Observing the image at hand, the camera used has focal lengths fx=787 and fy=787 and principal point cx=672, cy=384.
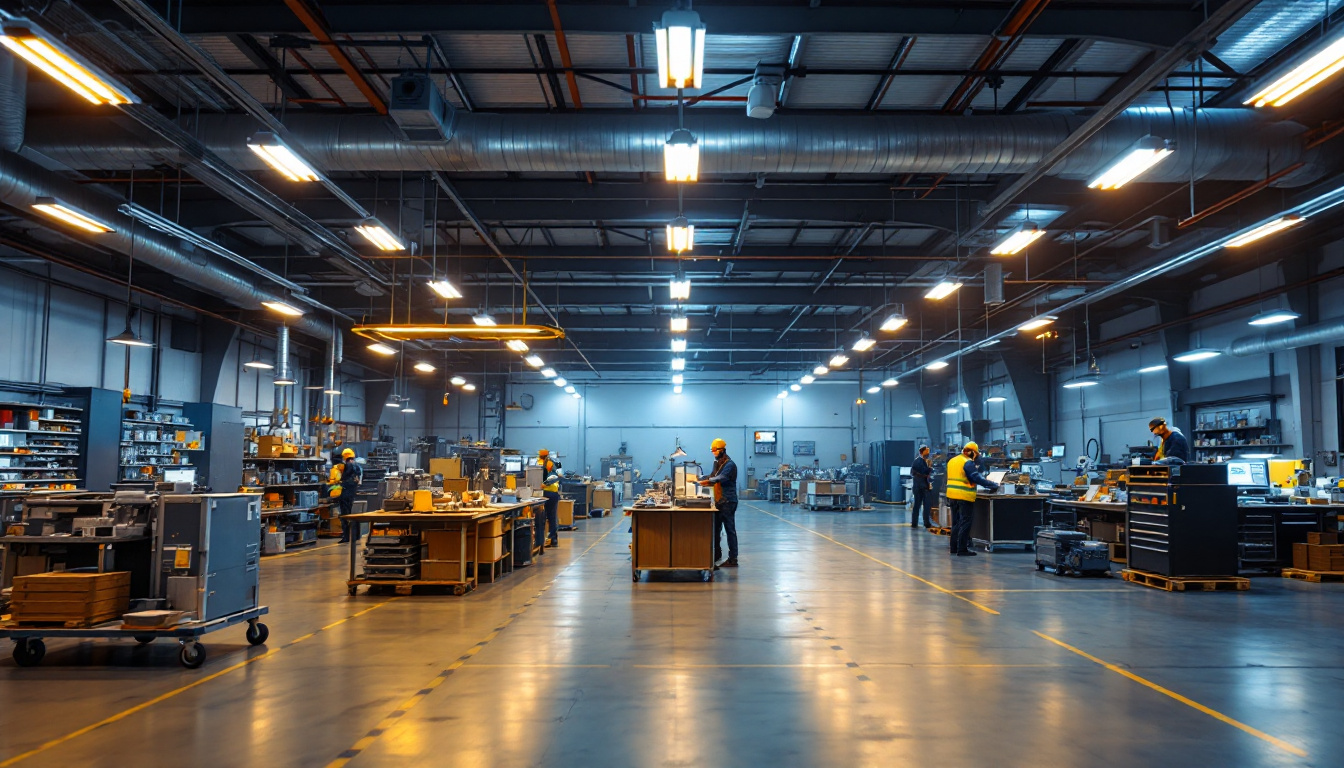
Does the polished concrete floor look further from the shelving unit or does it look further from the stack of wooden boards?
the shelving unit

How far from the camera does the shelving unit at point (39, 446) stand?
10.6 meters

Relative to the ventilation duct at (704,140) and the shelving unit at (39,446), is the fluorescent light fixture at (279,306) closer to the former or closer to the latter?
the shelving unit at (39,446)

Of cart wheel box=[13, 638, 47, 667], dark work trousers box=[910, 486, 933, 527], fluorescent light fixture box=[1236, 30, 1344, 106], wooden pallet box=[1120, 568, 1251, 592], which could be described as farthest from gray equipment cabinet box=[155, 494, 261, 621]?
dark work trousers box=[910, 486, 933, 527]

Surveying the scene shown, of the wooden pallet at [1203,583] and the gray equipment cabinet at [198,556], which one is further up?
the gray equipment cabinet at [198,556]

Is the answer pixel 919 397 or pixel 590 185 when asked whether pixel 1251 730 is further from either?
pixel 919 397

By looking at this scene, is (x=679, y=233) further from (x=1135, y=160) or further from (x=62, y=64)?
(x=62, y=64)

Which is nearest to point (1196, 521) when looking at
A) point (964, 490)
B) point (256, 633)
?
point (964, 490)

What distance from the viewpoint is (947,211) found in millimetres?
11680

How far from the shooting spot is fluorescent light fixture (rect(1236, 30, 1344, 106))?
507 centimetres

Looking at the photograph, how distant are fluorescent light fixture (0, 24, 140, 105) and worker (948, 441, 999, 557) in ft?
35.1

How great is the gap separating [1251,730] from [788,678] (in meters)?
2.41

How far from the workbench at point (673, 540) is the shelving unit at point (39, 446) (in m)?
7.93

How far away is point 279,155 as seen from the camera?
6.68m

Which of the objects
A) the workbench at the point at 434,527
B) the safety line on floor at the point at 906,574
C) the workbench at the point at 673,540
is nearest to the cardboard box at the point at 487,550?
the workbench at the point at 434,527
